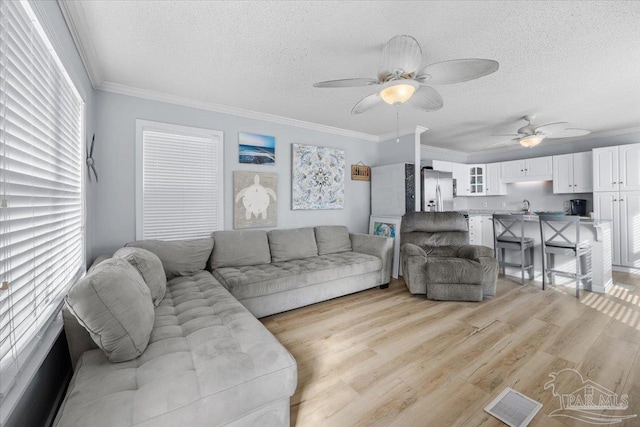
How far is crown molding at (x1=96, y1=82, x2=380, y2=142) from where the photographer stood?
9.08 feet

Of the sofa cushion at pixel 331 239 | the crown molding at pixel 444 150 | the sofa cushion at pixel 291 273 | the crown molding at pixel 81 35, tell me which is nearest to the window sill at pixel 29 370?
the sofa cushion at pixel 291 273

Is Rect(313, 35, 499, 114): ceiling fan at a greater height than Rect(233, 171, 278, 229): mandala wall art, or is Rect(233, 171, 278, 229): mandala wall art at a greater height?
Rect(313, 35, 499, 114): ceiling fan

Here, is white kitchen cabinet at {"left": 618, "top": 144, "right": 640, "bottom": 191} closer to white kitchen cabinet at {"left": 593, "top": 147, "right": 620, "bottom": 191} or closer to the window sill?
white kitchen cabinet at {"left": 593, "top": 147, "right": 620, "bottom": 191}

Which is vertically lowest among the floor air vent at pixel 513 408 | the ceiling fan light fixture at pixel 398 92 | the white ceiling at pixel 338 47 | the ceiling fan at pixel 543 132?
the floor air vent at pixel 513 408

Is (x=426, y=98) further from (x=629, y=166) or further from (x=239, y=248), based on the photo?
(x=629, y=166)

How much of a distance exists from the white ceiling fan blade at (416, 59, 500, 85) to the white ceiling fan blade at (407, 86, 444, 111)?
13cm

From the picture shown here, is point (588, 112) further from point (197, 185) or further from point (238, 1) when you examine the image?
point (197, 185)

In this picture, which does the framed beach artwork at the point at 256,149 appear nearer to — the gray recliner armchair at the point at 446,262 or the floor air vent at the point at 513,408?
the gray recliner armchair at the point at 446,262

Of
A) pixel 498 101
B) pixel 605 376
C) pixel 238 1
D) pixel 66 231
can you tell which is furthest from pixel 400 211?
pixel 66 231

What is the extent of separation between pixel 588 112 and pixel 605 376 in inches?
138

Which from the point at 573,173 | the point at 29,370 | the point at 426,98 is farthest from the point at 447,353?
the point at 573,173

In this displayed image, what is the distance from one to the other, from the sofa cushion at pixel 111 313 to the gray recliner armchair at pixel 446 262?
2.86m

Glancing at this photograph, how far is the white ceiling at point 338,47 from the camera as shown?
1.69 m

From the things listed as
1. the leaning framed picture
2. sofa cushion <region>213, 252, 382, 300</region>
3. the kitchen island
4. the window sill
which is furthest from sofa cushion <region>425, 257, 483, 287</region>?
the window sill
